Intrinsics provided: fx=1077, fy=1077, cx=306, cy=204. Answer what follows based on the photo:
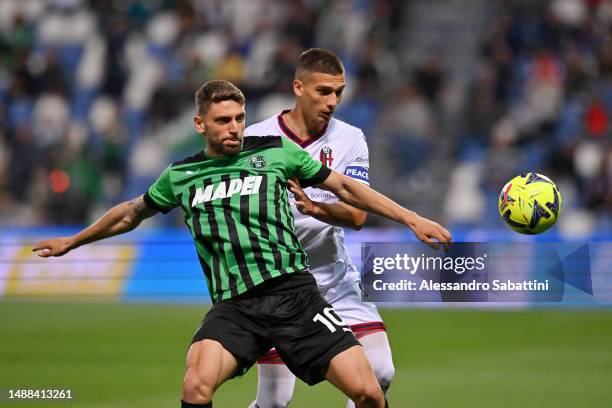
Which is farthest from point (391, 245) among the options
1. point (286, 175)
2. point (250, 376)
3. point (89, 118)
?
point (89, 118)

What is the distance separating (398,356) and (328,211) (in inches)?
206

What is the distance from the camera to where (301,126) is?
6473 millimetres

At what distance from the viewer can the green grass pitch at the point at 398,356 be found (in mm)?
8391

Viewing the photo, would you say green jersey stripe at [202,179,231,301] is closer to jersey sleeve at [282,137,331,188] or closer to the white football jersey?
jersey sleeve at [282,137,331,188]

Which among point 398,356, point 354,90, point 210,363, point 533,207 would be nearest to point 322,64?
point 533,207

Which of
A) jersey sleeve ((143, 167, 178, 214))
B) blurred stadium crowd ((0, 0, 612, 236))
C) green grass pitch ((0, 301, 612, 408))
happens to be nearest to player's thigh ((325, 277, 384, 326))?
jersey sleeve ((143, 167, 178, 214))

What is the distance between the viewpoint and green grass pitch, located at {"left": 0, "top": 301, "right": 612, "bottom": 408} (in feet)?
27.5

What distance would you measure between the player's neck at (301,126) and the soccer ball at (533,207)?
1.22 meters

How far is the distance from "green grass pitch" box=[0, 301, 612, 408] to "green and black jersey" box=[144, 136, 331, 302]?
2676 mm

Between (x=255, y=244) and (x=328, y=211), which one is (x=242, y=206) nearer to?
(x=255, y=244)

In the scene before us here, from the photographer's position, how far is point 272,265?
554 cm

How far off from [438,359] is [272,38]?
950 centimetres

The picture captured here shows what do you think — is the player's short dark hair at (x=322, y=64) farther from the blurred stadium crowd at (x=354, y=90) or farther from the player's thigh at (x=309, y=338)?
the blurred stadium crowd at (x=354, y=90)

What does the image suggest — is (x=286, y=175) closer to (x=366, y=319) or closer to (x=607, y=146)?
(x=366, y=319)
